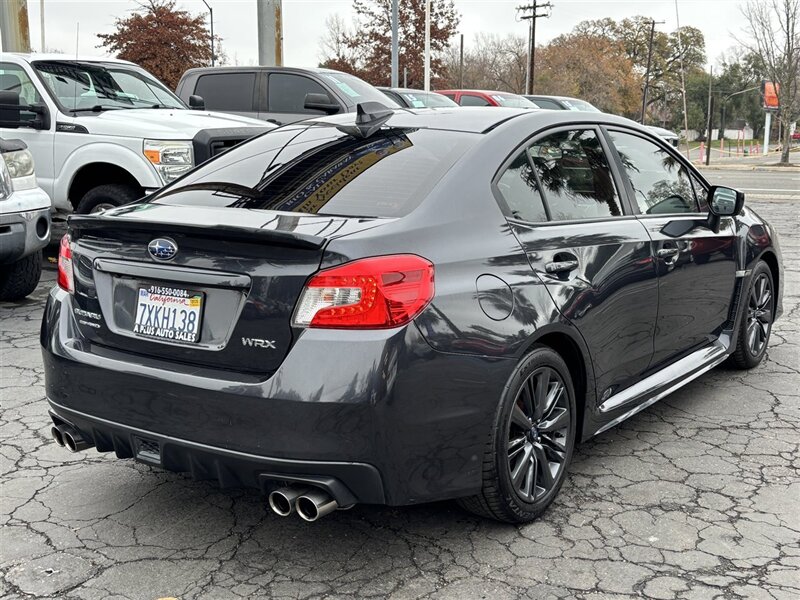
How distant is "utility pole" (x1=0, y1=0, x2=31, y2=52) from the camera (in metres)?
16.8

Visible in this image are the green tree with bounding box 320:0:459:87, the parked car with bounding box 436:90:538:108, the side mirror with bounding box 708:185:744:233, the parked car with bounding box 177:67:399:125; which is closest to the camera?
the side mirror with bounding box 708:185:744:233

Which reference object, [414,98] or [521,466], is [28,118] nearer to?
[521,466]

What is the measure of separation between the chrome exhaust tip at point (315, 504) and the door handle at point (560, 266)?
4.04 feet

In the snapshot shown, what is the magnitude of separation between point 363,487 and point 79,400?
1.16 metres

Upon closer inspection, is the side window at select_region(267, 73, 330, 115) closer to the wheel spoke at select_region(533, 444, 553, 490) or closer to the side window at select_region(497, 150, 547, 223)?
the side window at select_region(497, 150, 547, 223)

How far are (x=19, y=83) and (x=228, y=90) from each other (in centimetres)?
365

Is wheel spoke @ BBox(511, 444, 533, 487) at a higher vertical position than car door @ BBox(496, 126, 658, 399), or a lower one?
lower

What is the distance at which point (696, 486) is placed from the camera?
386 centimetres

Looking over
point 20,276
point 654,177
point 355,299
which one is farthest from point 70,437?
point 20,276

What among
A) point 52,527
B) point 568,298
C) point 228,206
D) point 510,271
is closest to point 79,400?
point 52,527

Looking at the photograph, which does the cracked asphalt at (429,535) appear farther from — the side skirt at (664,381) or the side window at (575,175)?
the side window at (575,175)

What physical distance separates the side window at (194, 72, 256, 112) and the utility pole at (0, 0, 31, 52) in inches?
256

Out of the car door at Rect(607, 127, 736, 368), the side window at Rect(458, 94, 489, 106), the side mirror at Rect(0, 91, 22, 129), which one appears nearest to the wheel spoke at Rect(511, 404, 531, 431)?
the car door at Rect(607, 127, 736, 368)

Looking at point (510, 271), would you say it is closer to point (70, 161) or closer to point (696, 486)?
point (696, 486)
